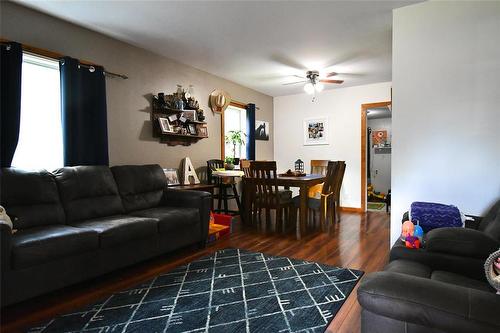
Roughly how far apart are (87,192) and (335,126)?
4.71 metres

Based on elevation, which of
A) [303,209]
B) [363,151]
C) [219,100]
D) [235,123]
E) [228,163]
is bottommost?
[303,209]

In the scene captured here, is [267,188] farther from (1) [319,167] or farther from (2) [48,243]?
(2) [48,243]

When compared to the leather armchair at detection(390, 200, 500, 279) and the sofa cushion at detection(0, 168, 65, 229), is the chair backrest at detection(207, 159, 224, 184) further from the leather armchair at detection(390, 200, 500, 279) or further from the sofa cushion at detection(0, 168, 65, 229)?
the leather armchair at detection(390, 200, 500, 279)

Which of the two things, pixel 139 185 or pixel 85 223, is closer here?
pixel 85 223

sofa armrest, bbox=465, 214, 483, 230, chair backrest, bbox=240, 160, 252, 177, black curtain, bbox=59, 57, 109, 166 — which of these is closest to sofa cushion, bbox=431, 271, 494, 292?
sofa armrest, bbox=465, 214, 483, 230

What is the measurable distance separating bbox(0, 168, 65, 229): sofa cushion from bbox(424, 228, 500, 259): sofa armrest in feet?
9.58

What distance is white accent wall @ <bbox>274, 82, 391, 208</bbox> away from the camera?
18.2 ft

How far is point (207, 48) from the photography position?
144 inches

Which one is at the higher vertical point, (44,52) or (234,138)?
(44,52)

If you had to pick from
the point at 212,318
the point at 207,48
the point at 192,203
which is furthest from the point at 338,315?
the point at 207,48

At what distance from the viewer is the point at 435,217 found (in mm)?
2127

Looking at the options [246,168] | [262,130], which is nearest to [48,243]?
[246,168]

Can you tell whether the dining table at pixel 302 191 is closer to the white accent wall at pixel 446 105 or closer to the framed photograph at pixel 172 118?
the white accent wall at pixel 446 105

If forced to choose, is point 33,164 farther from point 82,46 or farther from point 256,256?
point 256,256
